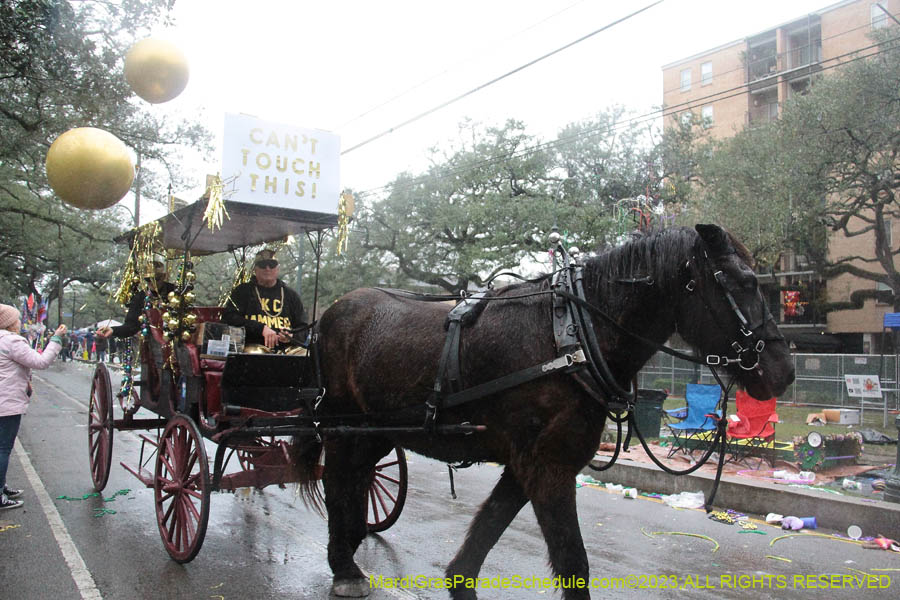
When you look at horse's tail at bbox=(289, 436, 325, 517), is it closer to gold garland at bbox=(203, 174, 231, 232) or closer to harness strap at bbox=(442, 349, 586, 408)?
harness strap at bbox=(442, 349, 586, 408)

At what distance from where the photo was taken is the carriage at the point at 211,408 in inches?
190

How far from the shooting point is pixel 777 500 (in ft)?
21.5

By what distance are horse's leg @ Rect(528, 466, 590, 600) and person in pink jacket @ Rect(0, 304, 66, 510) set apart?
4.59 m

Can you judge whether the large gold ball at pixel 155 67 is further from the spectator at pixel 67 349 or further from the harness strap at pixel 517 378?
the spectator at pixel 67 349

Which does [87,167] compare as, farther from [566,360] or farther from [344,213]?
[566,360]

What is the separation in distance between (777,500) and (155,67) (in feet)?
24.0

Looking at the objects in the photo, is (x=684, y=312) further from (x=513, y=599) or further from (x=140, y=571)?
(x=140, y=571)

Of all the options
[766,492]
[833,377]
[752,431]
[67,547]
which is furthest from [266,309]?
[833,377]

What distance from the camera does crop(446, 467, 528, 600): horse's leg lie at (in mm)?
3654

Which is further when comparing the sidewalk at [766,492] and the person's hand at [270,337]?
the sidewalk at [766,492]

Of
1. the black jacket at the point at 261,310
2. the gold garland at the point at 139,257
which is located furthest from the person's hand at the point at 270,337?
the gold garland at the point at 139,257

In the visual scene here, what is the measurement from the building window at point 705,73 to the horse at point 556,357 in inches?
1703

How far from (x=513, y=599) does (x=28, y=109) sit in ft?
38.0

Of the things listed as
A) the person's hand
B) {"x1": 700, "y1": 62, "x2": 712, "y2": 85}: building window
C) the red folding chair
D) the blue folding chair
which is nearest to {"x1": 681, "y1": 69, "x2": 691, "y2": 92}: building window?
{"x1": 700, "y1": 62, "x2": 712, "y2": 85}: building window
